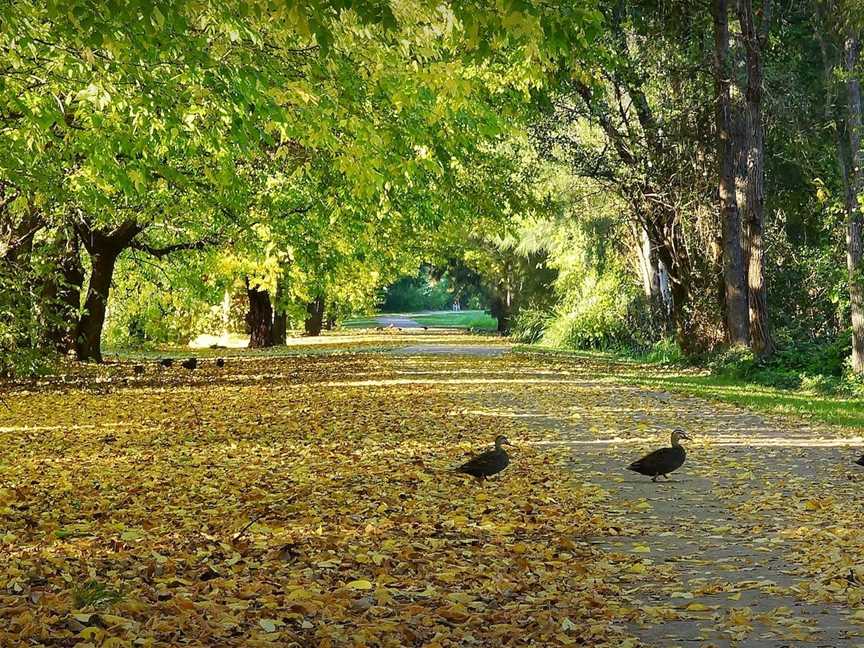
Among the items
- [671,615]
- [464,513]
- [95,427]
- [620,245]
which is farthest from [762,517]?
[620,245]

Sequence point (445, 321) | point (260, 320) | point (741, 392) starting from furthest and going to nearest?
point (445, 321), point (260, 320), point (741, 392)

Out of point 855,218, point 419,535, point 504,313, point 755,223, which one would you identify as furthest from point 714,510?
point 504,313

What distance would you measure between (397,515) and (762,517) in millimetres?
2831

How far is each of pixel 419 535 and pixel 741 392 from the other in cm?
1380

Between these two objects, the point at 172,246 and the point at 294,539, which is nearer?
the point at 294,539

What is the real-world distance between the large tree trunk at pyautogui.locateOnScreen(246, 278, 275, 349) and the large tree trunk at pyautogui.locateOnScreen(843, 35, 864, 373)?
25.4 m

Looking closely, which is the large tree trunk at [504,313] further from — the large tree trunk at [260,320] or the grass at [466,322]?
the large tree trunk at [260,320]

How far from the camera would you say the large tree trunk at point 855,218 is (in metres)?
19.7

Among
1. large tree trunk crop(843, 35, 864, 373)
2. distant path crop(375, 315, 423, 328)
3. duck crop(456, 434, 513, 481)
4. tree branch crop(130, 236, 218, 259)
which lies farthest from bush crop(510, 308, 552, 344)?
duck crop(456, 434, 513, 481)

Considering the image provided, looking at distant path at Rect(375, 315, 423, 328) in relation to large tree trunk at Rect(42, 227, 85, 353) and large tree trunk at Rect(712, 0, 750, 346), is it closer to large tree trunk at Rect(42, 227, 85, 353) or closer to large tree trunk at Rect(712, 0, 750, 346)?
large tree trunk at Rect(42, 227, 85, 353)

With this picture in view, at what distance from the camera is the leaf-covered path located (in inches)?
225

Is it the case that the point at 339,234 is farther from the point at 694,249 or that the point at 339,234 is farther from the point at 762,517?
the point at 762,517

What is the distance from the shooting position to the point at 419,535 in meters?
8.03

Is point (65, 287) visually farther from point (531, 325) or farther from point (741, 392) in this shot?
point (531, 325)
